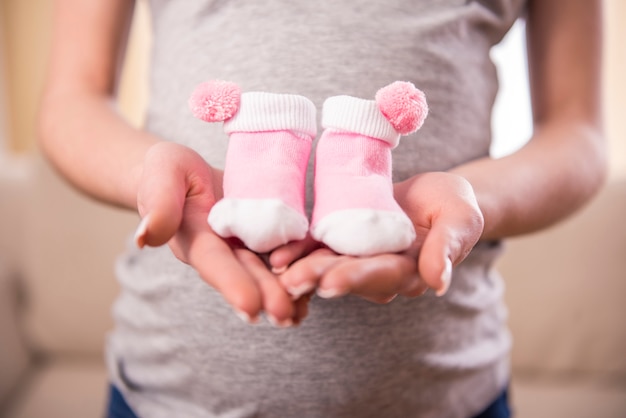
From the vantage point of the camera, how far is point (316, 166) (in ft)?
1.13

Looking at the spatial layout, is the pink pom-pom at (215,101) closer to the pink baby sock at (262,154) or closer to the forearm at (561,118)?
the pink baby sock at (262,154)

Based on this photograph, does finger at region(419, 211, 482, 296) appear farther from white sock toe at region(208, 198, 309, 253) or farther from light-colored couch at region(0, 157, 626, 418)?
light-colored couch at region(0, 157, 626, 418)

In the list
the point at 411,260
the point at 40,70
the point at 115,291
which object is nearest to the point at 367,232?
the point at 411,260

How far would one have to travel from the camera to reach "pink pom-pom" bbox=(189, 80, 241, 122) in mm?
332

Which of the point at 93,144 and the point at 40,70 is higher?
the point at 93,144

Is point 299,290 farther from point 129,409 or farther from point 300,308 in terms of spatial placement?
point 129,409

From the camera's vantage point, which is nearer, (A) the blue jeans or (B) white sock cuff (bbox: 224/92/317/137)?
(B) white sock cuff (bbox: 224/92/317/137)

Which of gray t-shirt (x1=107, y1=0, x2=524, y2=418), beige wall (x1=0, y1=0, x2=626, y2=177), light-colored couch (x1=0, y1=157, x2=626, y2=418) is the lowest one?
light-colored couch (x1=0, y1=157, x2=626, y2=418)

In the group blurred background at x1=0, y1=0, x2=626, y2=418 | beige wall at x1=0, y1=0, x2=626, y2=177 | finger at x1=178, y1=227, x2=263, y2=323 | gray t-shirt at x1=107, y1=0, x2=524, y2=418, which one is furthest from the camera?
beige wall at x1=0, y1=0, x2=626, y2=177

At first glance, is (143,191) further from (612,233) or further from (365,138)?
(612,233)

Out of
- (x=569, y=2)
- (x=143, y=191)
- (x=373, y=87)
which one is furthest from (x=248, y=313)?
(x=569, y=2)

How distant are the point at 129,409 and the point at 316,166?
0.29 metres

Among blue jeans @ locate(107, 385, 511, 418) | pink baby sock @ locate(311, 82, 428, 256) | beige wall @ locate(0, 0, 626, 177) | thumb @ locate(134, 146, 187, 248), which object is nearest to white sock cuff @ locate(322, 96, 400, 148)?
pink baby sock @ locate(311, 82, 428, 256)

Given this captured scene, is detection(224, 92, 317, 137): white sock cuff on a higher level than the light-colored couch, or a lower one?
higher
